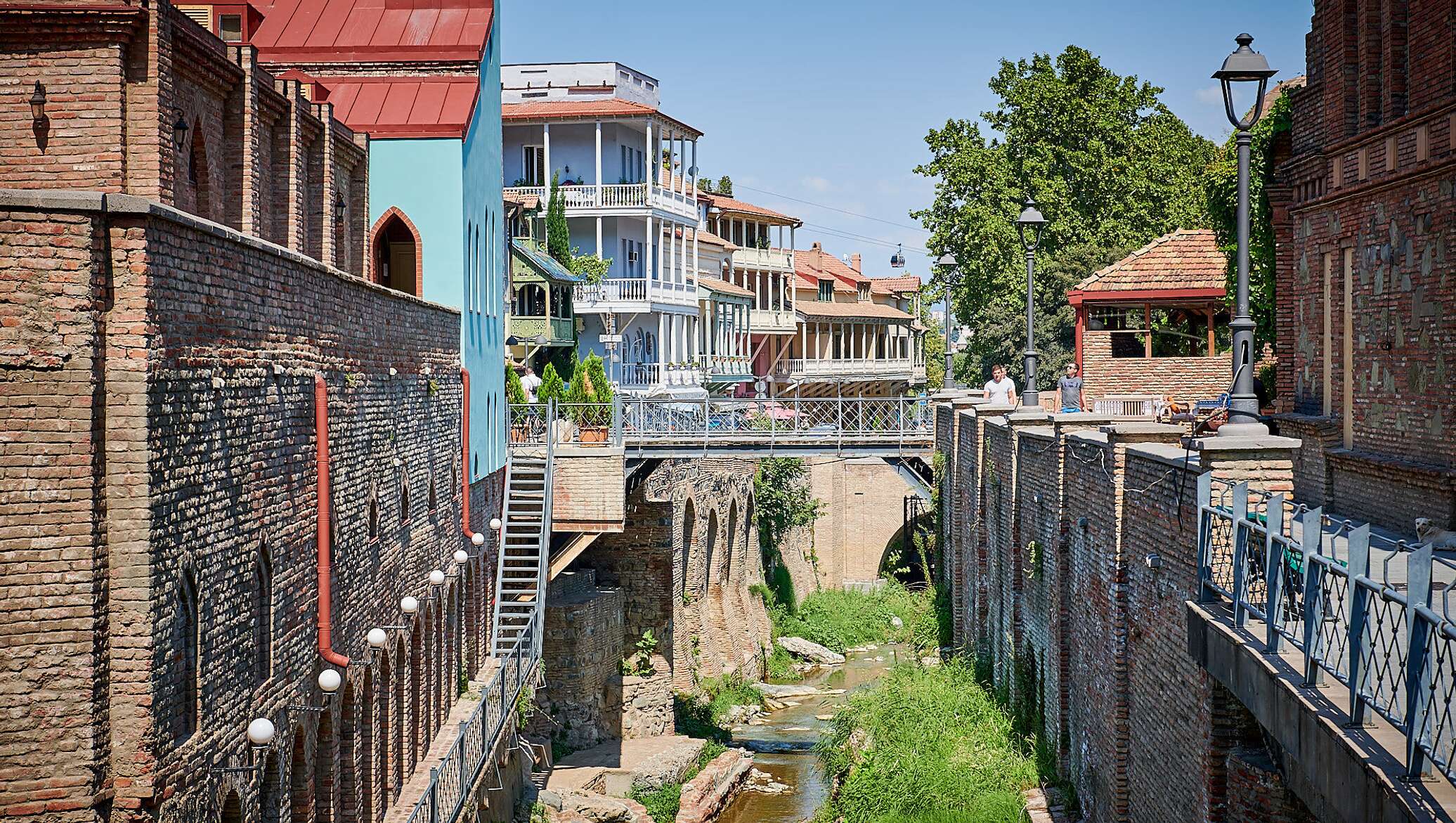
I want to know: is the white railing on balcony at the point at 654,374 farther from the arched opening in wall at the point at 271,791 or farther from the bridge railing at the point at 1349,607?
the bridge railing at the point at 1349,607

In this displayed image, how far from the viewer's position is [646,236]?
45.7 metres

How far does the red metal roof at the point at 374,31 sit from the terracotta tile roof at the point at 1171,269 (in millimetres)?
14880

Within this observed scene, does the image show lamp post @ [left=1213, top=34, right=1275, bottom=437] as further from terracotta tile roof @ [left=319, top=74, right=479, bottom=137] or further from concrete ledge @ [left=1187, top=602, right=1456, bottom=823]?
terracotta tile roof @ [left=319, top=74, right=479, bottom=137]

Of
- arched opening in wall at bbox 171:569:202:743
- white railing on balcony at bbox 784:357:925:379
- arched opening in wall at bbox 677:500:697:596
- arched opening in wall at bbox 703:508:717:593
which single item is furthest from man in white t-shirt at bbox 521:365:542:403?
white railing on balcony at bbox 784:357:925:379

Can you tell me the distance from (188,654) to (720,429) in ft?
66.4

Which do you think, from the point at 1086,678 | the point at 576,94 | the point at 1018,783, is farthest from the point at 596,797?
the point at 576,94

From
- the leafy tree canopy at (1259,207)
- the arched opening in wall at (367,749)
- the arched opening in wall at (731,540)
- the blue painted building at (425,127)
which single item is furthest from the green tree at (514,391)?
the arched opening in wall at (367,749)

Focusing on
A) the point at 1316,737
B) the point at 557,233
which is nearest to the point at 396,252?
the point at 1316,737

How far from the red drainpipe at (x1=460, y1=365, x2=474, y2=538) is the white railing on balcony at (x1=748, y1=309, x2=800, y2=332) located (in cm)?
4232

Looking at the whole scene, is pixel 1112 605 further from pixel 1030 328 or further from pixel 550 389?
pixel 550 389

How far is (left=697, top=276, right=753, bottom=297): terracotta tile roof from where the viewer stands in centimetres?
5521

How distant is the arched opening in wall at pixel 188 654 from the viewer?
8992mm

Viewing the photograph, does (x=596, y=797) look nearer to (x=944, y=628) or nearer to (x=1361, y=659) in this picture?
(x=944, y=628)

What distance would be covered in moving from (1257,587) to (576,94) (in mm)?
42386
